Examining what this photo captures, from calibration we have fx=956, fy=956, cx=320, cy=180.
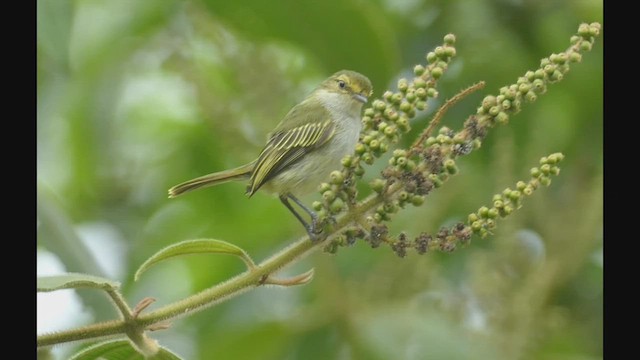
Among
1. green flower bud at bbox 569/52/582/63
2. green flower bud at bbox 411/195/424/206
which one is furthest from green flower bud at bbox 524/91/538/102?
green flower bud at bbox 411/195/424/206

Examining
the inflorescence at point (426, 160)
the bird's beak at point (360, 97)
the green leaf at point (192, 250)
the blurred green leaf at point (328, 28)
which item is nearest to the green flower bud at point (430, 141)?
the inflorescence at point (426, 160)

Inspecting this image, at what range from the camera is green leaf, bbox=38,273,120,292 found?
1.69 metres

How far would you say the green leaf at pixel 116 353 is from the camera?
79.0 inches

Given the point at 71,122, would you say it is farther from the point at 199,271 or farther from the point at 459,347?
the point at 459,347

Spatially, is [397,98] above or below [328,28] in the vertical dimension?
below

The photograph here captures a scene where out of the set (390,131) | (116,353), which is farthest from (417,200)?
(116,353)

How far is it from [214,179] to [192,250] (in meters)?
1.47

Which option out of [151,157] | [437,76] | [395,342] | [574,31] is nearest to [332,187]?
[437,76]

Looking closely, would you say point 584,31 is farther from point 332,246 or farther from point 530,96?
point 332,246

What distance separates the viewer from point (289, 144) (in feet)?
11.6

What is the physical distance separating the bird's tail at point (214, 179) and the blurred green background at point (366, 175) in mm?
101

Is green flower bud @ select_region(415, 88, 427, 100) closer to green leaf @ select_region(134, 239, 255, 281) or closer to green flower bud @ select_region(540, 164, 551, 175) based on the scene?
green flower bud @ select_region(540, 164, 551, 175)

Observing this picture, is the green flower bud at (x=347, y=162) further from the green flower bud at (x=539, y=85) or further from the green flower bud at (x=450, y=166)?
the green flower bud at (x=539, y=85)

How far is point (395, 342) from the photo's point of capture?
3.12 metres
